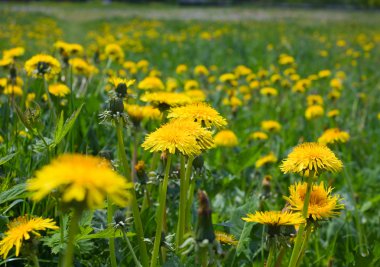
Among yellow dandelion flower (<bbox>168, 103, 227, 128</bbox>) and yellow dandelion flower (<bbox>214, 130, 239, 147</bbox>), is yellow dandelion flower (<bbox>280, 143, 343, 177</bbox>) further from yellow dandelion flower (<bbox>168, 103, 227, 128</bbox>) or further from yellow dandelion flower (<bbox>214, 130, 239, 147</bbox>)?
yellow dandelion flower (<bbox>214, 130, 239, 147</bbox>)

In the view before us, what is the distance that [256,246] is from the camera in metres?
1.65

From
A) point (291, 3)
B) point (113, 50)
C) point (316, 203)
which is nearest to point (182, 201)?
point (316, 203)

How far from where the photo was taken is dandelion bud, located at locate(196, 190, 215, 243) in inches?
32.8

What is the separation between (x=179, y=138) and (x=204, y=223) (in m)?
0.25

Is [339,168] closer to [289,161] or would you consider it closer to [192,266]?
[289,161]

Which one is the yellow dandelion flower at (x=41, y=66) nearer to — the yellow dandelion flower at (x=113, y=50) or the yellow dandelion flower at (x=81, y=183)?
the yellow dandelion flower at (x=113, y=50)

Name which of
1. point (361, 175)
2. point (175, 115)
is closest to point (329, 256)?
point (175, 115)

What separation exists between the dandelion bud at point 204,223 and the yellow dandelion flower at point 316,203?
29 centimetres

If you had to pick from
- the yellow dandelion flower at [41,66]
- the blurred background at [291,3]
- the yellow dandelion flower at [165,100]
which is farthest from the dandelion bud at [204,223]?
→ the blurred background at [291,3]

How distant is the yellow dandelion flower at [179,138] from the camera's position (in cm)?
101

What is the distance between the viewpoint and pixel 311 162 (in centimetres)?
103

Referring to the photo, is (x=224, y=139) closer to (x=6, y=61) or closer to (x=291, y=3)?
(x=6, y=61)

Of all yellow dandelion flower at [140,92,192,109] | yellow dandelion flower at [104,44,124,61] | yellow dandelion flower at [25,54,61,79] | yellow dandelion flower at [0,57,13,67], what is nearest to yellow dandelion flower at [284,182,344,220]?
yellow dandelion flower at [140,92,192,109]

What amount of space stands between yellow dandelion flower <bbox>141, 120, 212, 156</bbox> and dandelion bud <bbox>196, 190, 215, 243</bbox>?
0.18 m
